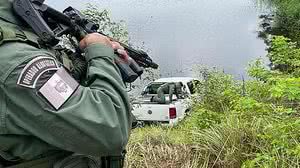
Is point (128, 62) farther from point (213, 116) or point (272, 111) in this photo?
point (213, 116)

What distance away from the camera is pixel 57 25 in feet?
5.19

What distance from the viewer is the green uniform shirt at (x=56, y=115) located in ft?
4.09

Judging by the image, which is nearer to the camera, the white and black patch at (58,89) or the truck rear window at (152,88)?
the white and black patch at (58,89)

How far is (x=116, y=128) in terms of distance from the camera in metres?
1.32

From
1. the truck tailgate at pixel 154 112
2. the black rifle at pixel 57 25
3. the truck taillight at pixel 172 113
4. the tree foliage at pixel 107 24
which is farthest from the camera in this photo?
the truck tailgate at pixel 154 112

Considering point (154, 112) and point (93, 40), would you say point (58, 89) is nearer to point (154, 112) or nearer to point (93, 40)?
point (93, 40)

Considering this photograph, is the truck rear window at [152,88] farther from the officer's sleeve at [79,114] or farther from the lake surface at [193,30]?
the officer's sleeve at [79,114]

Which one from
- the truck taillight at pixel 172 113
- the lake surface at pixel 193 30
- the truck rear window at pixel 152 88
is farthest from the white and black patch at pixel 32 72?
the lake surface at pixel 193 30

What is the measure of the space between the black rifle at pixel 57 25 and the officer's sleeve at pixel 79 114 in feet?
0.41

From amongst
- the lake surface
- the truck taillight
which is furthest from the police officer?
the lake surface

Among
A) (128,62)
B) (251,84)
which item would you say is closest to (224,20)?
(251,84)

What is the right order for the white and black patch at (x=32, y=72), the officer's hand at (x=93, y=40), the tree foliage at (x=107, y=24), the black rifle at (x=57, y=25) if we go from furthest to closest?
the tree foliage at (x=107, y=24)
the officer's hand at (x=93, y=40)
the black rifle at (x=57, y=25)
the white and black patch at (x=32, y=72)

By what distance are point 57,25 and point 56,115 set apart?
0.43m

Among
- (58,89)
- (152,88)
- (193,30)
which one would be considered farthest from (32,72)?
(193,30)
